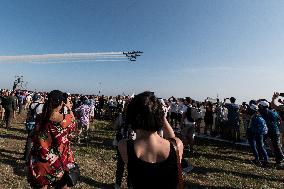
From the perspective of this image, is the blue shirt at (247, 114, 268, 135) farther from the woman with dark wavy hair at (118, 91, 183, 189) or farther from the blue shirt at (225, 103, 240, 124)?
the woman with dark wavy hair at (118, 91, 183, 189)

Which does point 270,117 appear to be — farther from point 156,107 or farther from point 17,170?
point 156,107

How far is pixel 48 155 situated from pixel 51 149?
11 centimetres

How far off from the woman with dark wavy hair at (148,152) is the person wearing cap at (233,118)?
1543cm

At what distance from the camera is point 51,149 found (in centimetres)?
559

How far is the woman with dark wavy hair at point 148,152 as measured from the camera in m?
3.00

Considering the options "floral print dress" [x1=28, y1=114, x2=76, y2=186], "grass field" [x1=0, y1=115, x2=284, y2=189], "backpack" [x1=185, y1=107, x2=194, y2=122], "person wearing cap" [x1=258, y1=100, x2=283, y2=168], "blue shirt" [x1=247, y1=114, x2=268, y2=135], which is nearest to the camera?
"floral print dress" [x1=28, y1=114, x2=76, y2=186]

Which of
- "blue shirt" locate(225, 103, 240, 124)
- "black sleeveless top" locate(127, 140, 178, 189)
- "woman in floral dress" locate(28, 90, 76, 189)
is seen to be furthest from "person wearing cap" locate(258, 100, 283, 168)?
"black sleeveless top" locate(127, 140, 178, 189)

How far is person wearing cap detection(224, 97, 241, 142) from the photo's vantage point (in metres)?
18.4

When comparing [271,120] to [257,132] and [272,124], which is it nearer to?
[272,124]

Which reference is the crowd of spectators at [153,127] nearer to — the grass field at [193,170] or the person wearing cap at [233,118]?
the person wearing cap at [233,118]

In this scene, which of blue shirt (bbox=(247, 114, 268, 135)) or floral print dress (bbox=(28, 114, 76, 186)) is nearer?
floral print dress (bbox=(28, 114, 76, 186))

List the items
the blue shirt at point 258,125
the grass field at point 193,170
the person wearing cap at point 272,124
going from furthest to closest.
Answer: the person wearing cap at point 272,124
the blue shirt at point 258,125
the grass field at point 193,170

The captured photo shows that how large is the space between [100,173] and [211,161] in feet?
17.0

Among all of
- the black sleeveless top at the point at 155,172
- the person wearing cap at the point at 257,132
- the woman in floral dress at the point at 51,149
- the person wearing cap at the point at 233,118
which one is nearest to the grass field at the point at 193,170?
the person wearing cap at the point at 257,132
